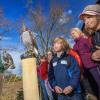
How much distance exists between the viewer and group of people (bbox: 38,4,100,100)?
4.68 metres

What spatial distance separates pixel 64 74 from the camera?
5.25 meters

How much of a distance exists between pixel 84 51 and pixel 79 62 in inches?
10.2

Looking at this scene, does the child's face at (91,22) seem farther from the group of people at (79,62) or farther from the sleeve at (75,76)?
the sleeve at (75,76)

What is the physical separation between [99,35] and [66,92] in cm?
102

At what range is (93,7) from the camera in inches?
187

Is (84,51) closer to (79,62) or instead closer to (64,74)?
(79,62)

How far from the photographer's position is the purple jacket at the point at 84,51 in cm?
484

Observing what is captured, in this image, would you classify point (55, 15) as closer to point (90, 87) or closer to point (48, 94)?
point (48, 94)

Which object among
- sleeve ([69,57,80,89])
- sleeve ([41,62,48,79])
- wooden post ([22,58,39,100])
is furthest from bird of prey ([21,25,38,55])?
sleeve ([41,62,48,79])

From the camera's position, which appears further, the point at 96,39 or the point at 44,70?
the point at 44,70

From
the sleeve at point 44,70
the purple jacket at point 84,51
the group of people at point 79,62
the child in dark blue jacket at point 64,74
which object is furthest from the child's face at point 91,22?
the sleeve at point 44,70

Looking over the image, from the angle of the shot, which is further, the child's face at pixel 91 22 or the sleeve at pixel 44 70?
the sleeve at pixel 44 70

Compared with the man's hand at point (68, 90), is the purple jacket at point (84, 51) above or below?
above

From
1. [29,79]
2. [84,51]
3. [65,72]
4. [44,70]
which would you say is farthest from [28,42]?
[44,70]
